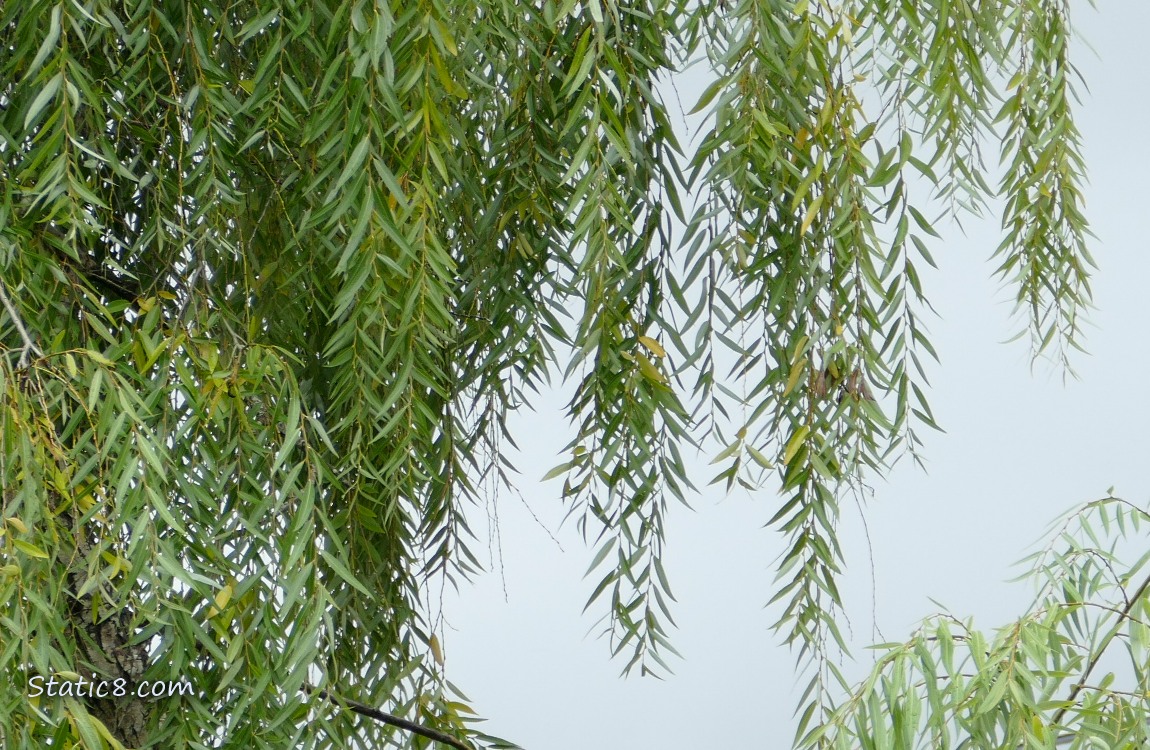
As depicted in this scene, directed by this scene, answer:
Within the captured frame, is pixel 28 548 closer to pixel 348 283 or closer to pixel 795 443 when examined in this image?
pixel 348 283

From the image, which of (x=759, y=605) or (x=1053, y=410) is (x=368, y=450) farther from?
(x=1053, y=410)

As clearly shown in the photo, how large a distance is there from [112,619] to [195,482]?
0.73 ft

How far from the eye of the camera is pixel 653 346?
1.11m

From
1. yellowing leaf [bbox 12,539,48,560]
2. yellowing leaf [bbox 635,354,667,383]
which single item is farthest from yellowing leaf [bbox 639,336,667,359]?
yellowing leaf [bbox 12,539,48,560]

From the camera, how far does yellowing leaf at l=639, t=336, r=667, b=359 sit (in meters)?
1.11

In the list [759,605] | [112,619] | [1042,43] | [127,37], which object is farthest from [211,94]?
[759,605]

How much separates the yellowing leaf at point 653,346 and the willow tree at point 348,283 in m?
0.02

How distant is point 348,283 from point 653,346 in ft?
0.95

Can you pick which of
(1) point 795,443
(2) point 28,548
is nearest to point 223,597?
(2) point 28,548

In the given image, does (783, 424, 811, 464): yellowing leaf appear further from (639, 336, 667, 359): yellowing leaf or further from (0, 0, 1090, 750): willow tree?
(639, 336, 667, 359): yellowing leaf

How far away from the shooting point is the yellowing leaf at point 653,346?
111 cm

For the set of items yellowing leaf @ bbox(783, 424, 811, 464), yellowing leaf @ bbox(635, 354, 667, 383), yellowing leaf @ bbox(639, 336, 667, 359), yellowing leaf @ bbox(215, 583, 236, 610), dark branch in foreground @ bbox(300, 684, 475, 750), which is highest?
yellowing leaf @ bbox(639, 336, 667, 359)

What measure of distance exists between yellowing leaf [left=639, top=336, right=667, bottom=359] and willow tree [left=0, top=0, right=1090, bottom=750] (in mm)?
20

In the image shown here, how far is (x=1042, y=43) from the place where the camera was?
52.8 inches
